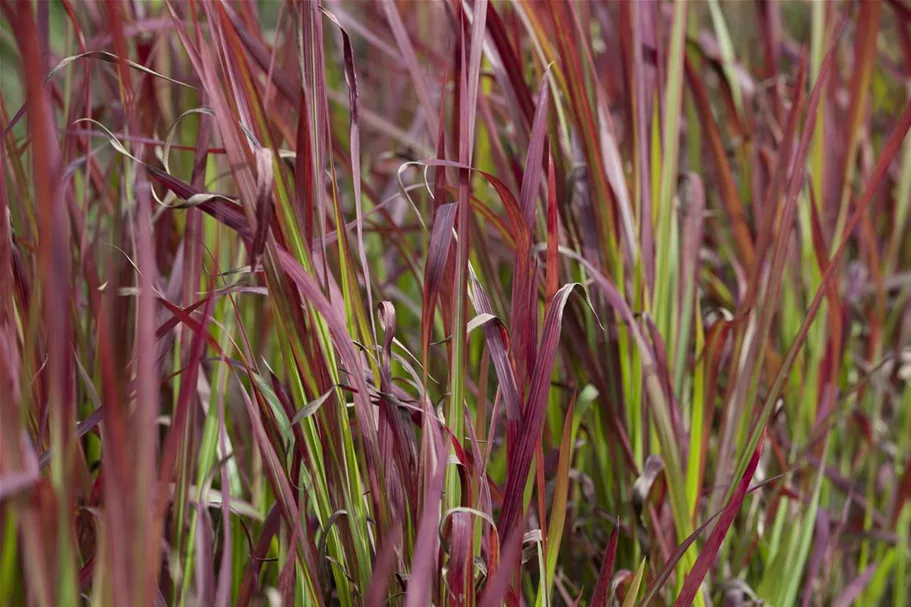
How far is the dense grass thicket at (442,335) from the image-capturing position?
366 millimetres

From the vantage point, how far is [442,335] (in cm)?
63

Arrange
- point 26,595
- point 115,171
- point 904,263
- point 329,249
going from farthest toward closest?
point 904,263 < point 115,171 < point 329,249 < point 26,595

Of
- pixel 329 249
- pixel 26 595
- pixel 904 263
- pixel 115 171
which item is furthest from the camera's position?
pixel 904 263

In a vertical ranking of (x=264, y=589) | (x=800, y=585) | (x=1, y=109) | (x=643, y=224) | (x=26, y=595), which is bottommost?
(x=800, y=585)

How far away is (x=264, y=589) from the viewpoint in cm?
56

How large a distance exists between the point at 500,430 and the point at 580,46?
324 mm

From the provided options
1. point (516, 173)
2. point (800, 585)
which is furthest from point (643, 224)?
point (800, 585)

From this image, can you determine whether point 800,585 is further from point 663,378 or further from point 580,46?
point 580,46

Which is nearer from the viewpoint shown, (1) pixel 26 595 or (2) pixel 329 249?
(1) pixel 26 595

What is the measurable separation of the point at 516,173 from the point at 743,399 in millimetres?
240

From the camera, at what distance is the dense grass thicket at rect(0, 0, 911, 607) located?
37 cm

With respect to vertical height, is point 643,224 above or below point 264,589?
above

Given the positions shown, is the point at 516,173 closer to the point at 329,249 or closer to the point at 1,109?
the point at 329,249

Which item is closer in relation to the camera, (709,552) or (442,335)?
(709,552)
